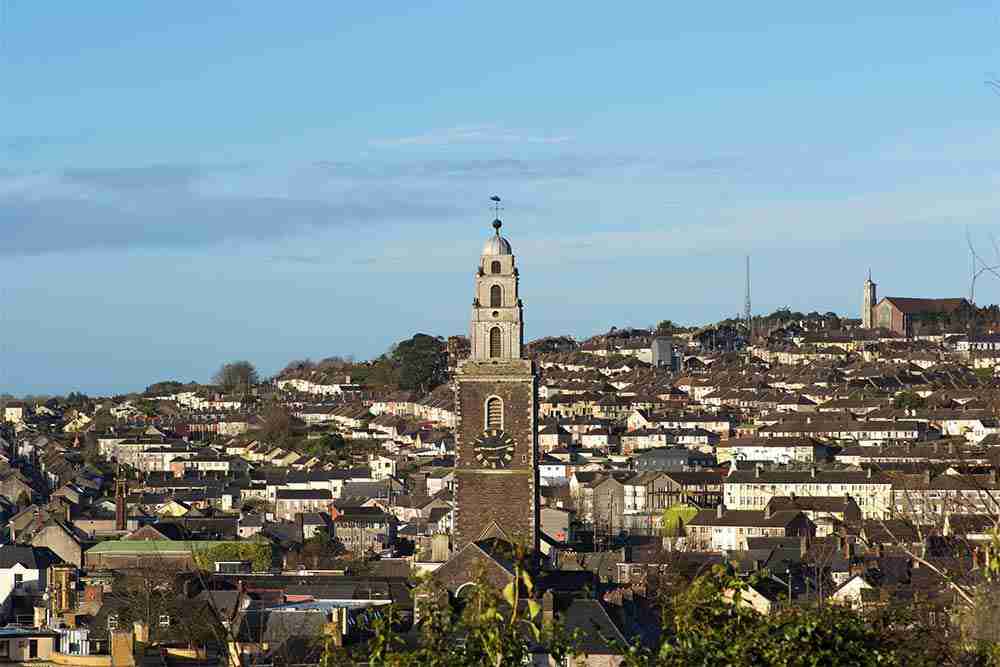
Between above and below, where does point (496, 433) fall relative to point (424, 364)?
below

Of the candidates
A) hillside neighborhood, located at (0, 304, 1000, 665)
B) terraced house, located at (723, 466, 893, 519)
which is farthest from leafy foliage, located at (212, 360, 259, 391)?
terraced house, located at (723, 466, 893, 519)

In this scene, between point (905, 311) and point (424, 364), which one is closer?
point (424, 364)

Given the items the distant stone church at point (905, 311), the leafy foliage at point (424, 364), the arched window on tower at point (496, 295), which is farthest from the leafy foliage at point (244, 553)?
the distant stone church at point (905, 311)

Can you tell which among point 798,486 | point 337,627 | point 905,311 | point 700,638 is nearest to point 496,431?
point 337,627

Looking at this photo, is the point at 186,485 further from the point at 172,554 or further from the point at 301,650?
the point at 301,650

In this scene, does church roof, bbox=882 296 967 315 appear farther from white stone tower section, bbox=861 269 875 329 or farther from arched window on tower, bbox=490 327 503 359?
arched window on tower, bbox=490 327 503 359

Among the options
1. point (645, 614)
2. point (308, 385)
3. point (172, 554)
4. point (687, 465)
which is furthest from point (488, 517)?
point (308, 385)

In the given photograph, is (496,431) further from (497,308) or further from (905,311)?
(905,311)
